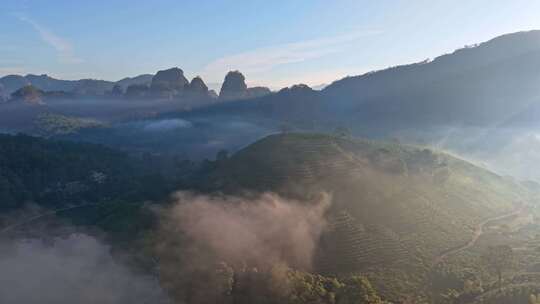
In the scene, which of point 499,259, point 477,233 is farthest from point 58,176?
point 499,259

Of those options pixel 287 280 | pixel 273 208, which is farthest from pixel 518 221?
pixel 287 280

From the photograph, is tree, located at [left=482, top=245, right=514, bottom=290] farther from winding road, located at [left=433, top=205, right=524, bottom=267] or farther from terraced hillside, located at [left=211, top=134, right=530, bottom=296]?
terraced hillside, located at [left=211, top=134, right=530, bottom=296]

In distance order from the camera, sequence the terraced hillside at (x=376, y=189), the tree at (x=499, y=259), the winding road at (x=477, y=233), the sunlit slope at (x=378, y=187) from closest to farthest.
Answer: the tree at (x=499, y=259)
the winding road at (x=477, y=233)
the terraced hillside at (x=376, y=189)
the sunlit slope at (x=378, y=187)

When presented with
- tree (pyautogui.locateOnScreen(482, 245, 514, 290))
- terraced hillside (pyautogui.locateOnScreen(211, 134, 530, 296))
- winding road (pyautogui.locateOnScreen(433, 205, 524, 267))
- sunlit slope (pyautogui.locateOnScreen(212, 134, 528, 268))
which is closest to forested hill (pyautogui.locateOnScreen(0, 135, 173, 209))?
sunlit slope (pyautogui.locateOnScreen(212, 134, 528, 268))

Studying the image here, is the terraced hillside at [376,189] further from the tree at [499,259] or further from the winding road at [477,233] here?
the tree at [499,259]

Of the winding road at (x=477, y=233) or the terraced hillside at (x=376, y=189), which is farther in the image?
the terraced hillside at (x=376, y=189)

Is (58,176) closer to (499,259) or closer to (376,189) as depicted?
(376,189)

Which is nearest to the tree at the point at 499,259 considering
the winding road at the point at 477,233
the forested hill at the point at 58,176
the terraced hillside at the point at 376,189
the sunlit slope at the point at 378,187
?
the winding road at the point at 477,233
